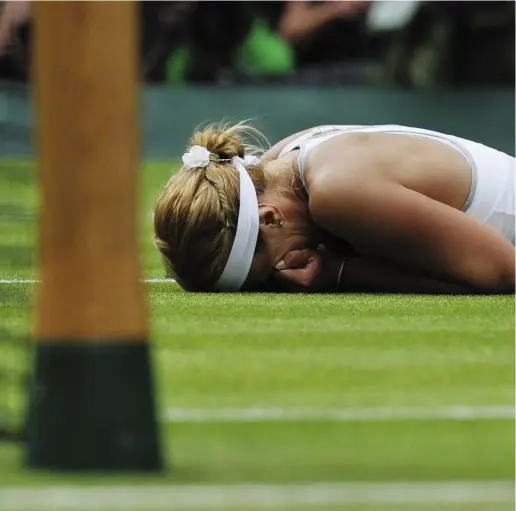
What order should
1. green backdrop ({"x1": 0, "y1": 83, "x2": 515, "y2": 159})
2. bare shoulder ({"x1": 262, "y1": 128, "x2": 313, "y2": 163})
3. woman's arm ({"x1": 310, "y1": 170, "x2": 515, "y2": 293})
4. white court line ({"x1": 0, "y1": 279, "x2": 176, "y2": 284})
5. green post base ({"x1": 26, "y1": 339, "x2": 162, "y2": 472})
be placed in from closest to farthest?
green post base ({"x1": 26, "y1": 339, "x2": 162, "y2": 472})
woman's arm ({"x1": 310, "y1": 170, "x2": 515, "y2": 293})
bare shoulder ({"x1": 262, "y1": 128, "x2": 313, "y2": 163})
white court line ({"x1": 0, "y1": 279, "x2": 176, "y2": 284})
green backdrop ({"x1": 0, "y1": 83, "x2": 515, "y2": 159})

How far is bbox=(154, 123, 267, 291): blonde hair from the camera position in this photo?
5.18 meters

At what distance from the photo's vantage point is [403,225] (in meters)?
5.12

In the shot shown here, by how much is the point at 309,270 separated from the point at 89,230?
8.54 ft

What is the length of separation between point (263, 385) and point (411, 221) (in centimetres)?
150

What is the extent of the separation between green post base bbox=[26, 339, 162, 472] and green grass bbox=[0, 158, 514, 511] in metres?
0.03

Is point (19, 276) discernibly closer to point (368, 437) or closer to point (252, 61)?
point (368, 437)

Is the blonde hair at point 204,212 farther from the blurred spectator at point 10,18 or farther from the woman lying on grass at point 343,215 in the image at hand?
the blurred spectator at point 10,18

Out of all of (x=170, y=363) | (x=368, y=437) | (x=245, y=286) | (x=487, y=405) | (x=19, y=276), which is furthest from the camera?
(x=19, y=276)

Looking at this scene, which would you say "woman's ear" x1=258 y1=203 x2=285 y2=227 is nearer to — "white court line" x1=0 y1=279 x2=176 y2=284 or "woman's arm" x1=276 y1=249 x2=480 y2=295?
"woman's arm" x1=276 y1=249 x2=480 y2=295

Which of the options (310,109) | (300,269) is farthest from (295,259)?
(310,109)

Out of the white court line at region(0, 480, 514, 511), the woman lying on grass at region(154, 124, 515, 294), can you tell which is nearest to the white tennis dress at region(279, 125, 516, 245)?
the woman lying on grass at region(154, 124, 515, 294)

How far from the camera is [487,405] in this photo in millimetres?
3508

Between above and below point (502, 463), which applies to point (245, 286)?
below

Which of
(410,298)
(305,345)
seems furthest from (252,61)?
(305,345)
